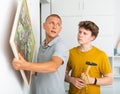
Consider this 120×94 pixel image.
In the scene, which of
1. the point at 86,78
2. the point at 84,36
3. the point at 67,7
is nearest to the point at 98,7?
the point at 67,7

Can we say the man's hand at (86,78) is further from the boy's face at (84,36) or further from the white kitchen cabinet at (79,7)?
the white kitchen cabinet at (79,7)

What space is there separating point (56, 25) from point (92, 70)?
0.59 m

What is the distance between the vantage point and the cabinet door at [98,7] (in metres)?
3.31

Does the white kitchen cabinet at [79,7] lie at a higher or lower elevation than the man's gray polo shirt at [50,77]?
higher

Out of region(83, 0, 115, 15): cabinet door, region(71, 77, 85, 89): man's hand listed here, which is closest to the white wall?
region(71, 77, 85, 89): man's hand

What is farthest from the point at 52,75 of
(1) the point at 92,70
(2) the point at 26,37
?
(1) the point at 92,70

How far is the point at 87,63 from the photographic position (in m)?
1.93

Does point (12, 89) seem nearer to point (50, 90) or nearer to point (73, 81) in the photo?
point (50, 90)

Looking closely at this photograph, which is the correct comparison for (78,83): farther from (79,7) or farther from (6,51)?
(79,7)

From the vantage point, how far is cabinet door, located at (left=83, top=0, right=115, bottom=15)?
3307 millimetres

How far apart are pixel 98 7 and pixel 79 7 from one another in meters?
0.28

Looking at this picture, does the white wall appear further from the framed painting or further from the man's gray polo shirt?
the man's gray polo shirt

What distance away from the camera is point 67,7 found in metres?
3.34

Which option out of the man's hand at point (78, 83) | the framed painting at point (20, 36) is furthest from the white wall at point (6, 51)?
the man's hand at point (78, 83)
